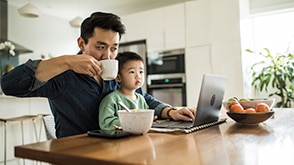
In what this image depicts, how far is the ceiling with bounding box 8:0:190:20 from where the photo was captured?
456cm

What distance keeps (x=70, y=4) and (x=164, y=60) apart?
6.85ft

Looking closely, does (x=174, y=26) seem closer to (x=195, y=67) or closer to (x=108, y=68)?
(x=195, y=67)

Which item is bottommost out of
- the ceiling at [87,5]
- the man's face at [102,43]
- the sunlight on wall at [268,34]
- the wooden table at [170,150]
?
the wooden table at [170,150]

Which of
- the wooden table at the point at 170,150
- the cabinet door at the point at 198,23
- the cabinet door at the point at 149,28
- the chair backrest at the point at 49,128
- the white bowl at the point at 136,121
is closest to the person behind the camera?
the wooden table at the point at 170,150

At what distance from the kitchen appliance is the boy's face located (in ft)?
8.19

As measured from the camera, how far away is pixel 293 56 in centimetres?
336

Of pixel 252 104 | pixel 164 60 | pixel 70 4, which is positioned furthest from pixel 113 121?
pixel 70 4

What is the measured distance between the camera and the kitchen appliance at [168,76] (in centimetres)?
381

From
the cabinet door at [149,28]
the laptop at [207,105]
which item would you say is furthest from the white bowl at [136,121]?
the cabinet door at [149,28]

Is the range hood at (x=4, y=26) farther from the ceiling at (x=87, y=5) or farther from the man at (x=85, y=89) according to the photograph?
the man at (x=85, y=89)

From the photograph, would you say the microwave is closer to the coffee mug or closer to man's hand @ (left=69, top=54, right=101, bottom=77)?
the coffee mug

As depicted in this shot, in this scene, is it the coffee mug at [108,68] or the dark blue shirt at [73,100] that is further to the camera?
the dark blue shirt at [73,100]

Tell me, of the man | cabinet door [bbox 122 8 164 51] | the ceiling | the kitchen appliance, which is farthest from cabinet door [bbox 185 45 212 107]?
the man

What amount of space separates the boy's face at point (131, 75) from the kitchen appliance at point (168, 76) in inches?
98.3
